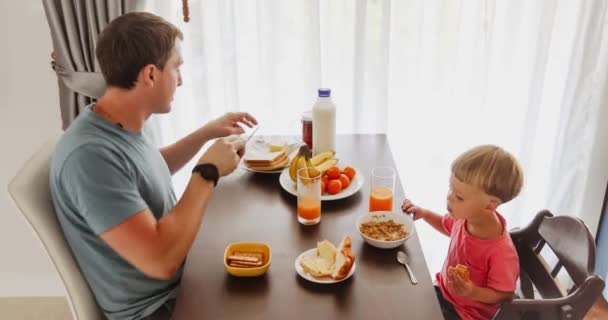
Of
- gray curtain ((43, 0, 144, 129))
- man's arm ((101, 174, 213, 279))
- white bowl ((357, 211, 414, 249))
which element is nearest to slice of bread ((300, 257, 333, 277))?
white bowl ((357, 211, 414, 249))

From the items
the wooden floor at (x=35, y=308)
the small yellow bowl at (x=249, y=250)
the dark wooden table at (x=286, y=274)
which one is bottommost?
the wooden floor at (x=35, y=308)

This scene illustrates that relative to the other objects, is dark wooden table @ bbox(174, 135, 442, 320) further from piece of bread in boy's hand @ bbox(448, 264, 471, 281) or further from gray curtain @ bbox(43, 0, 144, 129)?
gray curtain @ bbox(43, 0, 144, 129)

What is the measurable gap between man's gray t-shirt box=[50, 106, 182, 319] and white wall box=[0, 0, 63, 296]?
0.95 m

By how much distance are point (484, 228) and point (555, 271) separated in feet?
0.91

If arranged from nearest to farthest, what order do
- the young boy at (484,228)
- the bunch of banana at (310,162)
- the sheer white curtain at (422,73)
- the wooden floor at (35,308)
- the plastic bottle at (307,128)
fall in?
the young boy at (484,228) → the bunch of banana at (310,162) → the plastic bottle at (307,128) → the sheer white curtain at (422,73) → the wooden floor at (35,308)

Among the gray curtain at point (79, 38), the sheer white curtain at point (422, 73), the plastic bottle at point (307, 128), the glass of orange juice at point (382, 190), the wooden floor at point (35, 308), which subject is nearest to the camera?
the glass of orange juice at point (382, 190)

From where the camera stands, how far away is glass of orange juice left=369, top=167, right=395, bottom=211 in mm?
1479

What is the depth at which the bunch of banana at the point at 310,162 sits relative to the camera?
1581mm

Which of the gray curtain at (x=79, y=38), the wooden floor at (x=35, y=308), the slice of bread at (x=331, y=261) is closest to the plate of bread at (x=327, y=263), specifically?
the slice of bread at (x=331, y=261)

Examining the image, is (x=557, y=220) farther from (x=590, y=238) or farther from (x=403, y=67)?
(x=403, y=67)

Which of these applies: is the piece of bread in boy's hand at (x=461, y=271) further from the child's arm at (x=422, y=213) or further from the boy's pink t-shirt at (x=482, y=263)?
the child's arm at (x=422, y=213)

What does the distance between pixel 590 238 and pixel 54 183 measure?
4.43ft

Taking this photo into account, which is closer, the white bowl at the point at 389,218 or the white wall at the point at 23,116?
the white bowl at the point at 389,218

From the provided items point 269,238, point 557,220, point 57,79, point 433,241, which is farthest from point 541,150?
point 57,79
